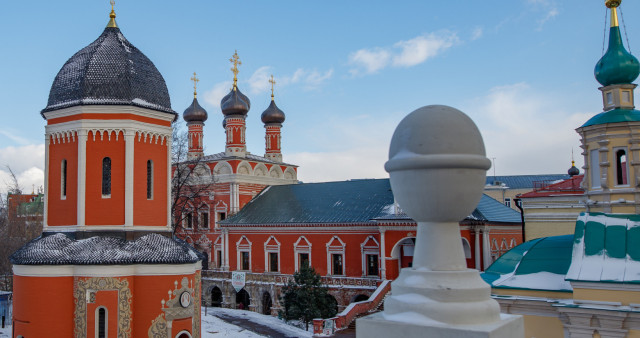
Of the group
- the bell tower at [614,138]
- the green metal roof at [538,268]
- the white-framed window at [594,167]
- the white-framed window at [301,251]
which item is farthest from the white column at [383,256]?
the white-framed window at [594,167]

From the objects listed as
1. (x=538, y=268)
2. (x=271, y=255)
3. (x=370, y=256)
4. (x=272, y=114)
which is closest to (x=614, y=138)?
(x=538, y=268)

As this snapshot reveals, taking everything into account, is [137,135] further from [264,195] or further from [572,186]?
[264,195]

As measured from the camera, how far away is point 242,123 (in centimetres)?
3659

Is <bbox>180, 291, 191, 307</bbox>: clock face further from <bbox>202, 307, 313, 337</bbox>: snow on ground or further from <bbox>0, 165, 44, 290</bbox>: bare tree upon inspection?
<bbox>0, 165, 44, 290</bbox>: bare tree

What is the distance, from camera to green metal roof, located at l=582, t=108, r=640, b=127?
11891mm

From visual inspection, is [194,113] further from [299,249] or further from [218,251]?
[299,249]

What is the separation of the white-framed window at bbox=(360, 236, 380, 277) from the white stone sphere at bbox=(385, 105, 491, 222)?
24.0 m

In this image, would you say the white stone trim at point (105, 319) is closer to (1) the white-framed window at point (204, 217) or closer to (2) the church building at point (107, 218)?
(2) the church building at point (107, 218)

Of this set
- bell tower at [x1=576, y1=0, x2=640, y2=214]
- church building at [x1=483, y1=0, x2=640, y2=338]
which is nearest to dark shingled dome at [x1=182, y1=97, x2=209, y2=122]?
church building at [x1=483, y1=0, x2=640, y2=338]

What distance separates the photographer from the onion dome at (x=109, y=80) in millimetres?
14727

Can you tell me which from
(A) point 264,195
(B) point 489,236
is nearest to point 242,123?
(A) point 264,195

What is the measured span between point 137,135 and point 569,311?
1131 centimetres

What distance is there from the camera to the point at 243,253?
31688 millimetres

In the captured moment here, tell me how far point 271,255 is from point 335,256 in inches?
163
